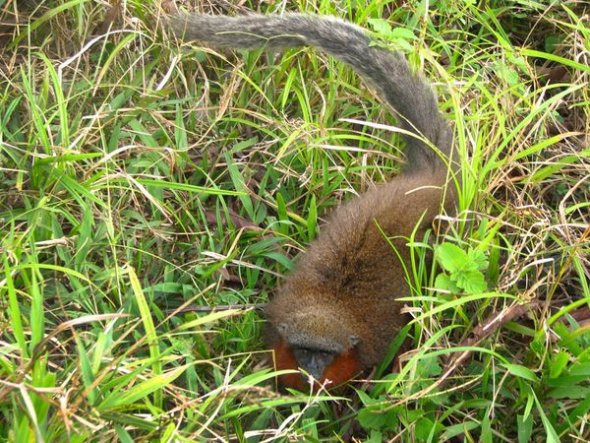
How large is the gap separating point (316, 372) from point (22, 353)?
4.73ft

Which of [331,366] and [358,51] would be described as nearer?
[331,366]

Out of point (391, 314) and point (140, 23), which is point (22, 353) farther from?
point (140, 23)

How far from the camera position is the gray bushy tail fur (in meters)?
4.55

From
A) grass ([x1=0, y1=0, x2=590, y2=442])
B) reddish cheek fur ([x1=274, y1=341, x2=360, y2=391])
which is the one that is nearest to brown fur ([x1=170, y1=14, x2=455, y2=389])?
reddish cheek fur ([x1=274, y1=341, x2=360, y2=391])

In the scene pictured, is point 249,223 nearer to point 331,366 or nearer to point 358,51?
point 331,366

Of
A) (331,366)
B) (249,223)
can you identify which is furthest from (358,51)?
(331,366)

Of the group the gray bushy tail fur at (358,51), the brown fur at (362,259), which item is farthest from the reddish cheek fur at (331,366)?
the gray bushy tail fur at (358,51)

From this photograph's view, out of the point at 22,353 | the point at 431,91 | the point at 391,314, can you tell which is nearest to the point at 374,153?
the point at 431,91

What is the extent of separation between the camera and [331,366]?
4.08m

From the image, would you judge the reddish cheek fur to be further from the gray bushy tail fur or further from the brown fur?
the gray bushy tail fur

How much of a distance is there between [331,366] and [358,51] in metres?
1.53

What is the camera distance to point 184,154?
4449 millimetres

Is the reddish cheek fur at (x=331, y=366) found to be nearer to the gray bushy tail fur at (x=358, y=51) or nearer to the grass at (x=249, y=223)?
the grass at (x=249, y=223)

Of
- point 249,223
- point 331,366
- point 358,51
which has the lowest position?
point 331,366
